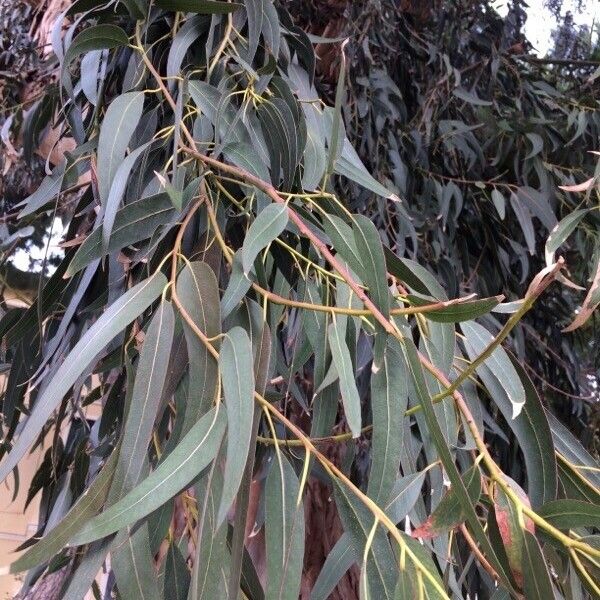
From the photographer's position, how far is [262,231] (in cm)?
48

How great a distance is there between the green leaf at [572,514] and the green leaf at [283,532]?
13cm

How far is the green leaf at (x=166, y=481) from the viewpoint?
0.36m

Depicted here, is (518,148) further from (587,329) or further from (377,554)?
(377,554)

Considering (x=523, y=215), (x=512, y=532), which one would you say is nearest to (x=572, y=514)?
(x=512, y=532)

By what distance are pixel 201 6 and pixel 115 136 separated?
0.14 metres

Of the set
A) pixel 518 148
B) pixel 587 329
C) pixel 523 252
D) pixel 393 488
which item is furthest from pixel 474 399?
pixel 587 329

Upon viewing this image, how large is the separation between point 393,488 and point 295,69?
0.49 meters

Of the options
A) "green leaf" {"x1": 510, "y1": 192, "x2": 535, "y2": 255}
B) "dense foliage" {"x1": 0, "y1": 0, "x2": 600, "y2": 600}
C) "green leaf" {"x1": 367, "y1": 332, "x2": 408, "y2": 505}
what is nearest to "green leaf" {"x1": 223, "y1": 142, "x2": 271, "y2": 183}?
"dense foliage" {"x1": 0, "y1": 0, "x2": 600, "y2": 600}

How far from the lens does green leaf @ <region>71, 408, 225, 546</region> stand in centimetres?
36

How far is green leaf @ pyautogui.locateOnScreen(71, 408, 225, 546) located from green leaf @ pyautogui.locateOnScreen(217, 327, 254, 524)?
0.01m

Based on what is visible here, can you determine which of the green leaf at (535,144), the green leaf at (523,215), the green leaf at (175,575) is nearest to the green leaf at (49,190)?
the green leaf at (175,575)

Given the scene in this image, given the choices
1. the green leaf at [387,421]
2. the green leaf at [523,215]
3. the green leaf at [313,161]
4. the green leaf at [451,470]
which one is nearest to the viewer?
the green leaf at [451,470]

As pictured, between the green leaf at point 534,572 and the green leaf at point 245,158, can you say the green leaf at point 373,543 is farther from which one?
the green leaf at point 245,158

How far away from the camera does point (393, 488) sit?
1.54 feet
